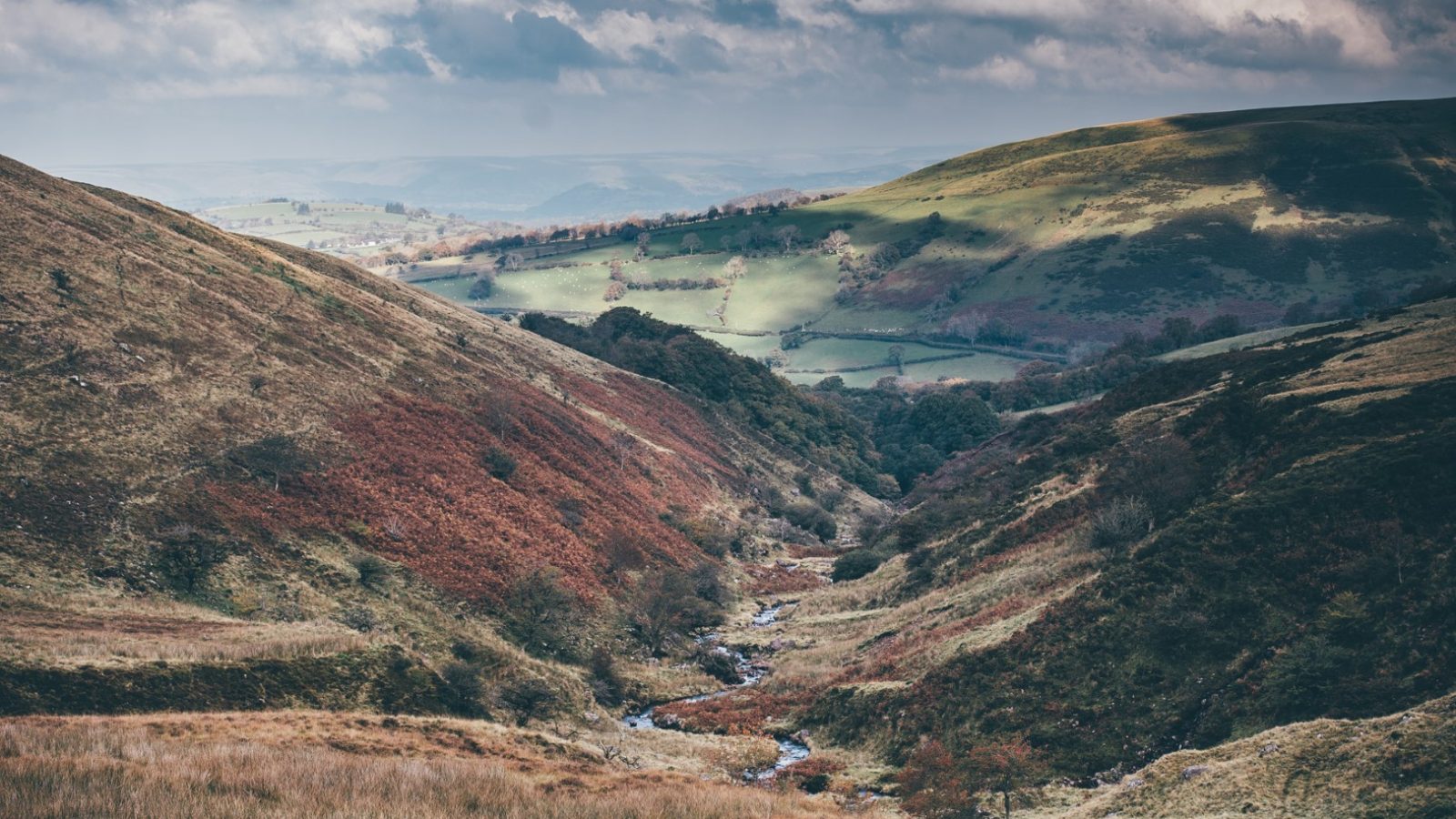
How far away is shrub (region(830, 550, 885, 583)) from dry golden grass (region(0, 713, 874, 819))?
49.4 meters

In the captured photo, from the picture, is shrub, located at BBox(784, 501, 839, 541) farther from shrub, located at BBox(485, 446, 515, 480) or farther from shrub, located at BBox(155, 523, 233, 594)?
shrub, located at BBox(155, 523, 233, 594)

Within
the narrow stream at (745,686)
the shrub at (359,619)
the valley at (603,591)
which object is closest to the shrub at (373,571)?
the valley at (603,591)

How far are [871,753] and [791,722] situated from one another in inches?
275

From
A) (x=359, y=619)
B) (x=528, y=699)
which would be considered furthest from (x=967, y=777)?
(x=359, y=619)

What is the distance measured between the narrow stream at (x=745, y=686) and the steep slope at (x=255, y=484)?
147 inches

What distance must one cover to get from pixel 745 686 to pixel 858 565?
28.1 metres

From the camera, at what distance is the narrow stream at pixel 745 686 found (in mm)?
38978

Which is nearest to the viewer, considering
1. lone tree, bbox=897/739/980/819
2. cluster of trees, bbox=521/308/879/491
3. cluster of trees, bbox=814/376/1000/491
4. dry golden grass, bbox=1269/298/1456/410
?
lone tree, bbox=897/739/980/819

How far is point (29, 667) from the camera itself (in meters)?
30.1

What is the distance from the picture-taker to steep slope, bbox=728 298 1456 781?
3259cm

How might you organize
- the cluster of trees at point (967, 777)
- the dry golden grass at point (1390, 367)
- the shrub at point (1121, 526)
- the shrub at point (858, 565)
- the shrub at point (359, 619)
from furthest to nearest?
1. the shrub at point (858, 565)
2. the shrub at point (1121, 526)
3. the dry golden grass at point (1390, 367)
4. the shrub at point (359, 619)
5. the cluster of trees at point (967, 777)

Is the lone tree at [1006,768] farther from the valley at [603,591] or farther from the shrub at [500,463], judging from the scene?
the shrub at [500,463]

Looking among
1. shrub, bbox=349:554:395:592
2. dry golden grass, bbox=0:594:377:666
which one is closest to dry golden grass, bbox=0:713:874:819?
dry golden grass, bbox=0:594:377:666

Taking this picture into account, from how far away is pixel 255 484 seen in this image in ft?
173
